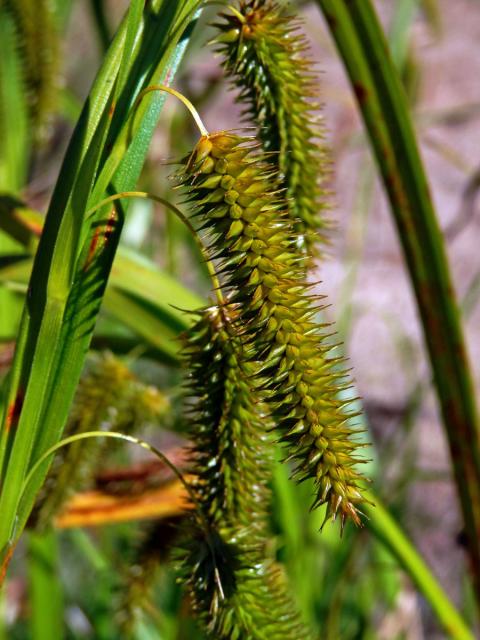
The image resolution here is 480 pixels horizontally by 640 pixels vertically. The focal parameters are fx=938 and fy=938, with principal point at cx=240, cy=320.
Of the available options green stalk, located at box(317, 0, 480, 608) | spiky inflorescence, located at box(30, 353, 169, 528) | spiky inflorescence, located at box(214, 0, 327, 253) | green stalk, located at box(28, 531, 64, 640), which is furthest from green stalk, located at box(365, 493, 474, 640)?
green stalk, located at box(28, 531, 64, 640)

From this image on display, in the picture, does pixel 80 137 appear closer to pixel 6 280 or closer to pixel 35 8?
pixel 6 280

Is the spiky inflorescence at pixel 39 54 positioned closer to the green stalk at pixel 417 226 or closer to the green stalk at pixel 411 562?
the green stalk at pixel 417 226

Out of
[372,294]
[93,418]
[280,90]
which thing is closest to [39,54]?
[93,418]

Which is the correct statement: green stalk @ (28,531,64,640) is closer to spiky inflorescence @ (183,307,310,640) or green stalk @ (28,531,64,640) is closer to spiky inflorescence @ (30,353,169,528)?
spiky inflorescence @ (30,353,169,528)

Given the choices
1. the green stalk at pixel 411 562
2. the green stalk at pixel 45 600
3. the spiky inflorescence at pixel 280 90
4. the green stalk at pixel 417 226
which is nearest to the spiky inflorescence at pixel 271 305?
the spiky inflorescence at pixel 280 90

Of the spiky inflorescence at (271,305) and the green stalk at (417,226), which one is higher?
the green stalk at (417,226)

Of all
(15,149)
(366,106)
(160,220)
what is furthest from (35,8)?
(160,220)
